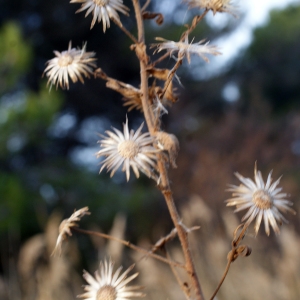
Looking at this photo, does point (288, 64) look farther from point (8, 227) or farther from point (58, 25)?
point (8, 227)

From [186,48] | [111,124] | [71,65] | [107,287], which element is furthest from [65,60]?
[111,124]

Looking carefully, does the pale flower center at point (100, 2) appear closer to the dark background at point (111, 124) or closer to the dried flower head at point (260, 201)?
the dried flower head at point (260, 201)

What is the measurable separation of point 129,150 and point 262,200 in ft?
0.48

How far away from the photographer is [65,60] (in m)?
0.64

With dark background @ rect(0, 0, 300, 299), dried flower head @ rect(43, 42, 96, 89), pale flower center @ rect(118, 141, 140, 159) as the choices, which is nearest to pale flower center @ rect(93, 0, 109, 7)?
dried flower head @ rect(43, 42, 96, 89)

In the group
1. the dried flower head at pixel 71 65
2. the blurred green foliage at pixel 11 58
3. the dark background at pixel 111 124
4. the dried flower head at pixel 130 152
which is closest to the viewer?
the dried flower head at pixel 130 152

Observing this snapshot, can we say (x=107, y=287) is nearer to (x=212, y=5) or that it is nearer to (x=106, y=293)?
(x=106, y=293)

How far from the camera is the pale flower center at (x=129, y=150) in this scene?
20.7 inches

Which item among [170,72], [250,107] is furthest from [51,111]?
[170,72]

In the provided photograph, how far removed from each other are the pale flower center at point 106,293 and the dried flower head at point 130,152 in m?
0.12

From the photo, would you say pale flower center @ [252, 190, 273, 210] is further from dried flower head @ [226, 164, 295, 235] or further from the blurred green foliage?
the blurred green foliage

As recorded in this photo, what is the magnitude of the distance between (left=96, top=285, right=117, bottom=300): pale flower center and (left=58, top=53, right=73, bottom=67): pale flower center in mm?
279

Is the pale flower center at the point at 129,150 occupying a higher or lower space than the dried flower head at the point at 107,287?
higher

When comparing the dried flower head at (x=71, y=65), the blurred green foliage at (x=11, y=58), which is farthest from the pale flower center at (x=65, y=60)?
the blurred green foliage at (x=11, y=58)
